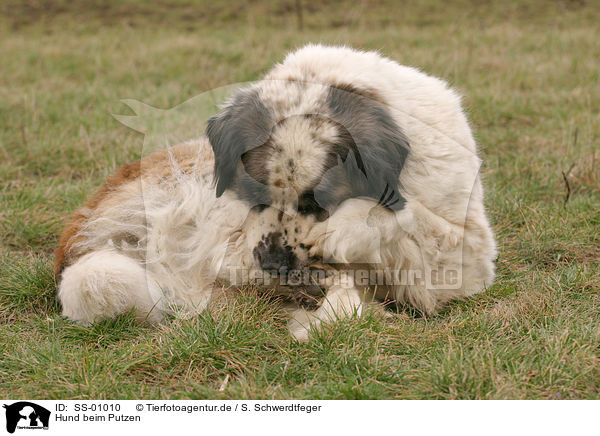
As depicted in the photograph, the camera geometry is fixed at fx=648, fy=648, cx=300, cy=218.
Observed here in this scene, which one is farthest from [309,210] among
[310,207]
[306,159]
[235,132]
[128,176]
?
[128,176]

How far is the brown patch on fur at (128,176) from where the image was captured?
3420mm

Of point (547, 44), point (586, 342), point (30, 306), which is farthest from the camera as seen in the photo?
point (547, 44)

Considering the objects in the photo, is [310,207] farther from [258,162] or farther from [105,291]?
[105,291]

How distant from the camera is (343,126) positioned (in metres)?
2.93

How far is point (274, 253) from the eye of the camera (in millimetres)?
2930

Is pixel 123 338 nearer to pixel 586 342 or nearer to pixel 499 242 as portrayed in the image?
pixel 586 342

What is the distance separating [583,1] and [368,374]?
10.6 metres

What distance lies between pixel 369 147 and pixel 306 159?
A: 0.97 ft

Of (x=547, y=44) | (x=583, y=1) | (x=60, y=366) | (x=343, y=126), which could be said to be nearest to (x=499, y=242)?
(x=343, y=126)

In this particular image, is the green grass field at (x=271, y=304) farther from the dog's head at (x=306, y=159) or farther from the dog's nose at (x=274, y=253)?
the dog's head at (x=306, y=159)

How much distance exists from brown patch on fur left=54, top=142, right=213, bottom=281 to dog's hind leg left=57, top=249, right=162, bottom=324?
0.83ft

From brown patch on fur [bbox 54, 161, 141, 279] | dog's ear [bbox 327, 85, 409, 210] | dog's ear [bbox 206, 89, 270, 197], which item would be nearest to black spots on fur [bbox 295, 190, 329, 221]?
dog's ear [bbox 327, 85, 409, 210]

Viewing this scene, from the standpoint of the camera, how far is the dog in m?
2.92
